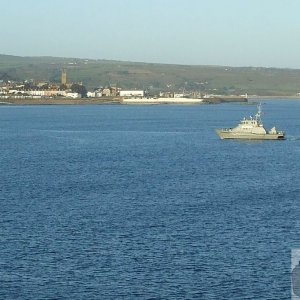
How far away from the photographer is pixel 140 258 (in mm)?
18641

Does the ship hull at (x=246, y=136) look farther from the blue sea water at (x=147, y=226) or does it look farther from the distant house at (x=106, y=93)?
the distant house at (x=106, y=93)

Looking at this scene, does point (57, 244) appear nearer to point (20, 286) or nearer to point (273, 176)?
point (20, 286)

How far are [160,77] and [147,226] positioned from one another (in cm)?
16332

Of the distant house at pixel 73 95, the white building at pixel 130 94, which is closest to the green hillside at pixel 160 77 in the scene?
the white building at pixel 130 94

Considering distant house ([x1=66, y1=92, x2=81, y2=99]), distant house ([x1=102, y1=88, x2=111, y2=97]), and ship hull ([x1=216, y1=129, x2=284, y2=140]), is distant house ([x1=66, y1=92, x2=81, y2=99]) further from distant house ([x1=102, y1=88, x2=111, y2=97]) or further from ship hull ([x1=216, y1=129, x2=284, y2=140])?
ship hull ([x1=216, y1=129, x2=284, y2=140])

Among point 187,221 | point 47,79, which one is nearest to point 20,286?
point 187,221

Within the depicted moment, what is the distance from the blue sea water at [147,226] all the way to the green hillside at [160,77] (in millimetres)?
127973

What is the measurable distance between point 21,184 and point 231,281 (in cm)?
1302

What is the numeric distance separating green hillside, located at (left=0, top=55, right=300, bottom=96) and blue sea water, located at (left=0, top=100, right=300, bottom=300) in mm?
127973

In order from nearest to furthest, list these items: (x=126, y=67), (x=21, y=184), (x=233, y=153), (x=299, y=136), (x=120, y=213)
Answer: (x=120, y=213)
(x=21, y=184)
(x=233, y=153)
(x=299, y=136)
(x=126, y=67)

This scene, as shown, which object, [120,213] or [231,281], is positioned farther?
[120,213]

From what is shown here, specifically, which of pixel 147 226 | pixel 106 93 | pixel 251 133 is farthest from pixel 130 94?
pixel 147 226

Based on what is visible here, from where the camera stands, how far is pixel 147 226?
70.8ft

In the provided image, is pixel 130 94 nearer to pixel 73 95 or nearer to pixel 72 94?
pixel 72 94
